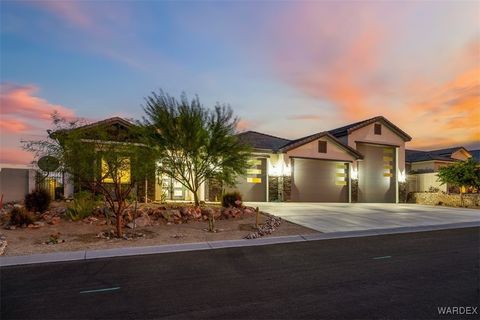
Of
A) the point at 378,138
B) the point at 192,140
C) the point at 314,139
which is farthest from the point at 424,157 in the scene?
the point at 192,140

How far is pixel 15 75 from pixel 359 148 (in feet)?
85.9

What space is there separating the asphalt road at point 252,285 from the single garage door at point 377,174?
69.3 ft

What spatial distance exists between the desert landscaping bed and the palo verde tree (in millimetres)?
1028

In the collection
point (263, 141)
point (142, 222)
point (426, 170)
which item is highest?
point (263, 141)

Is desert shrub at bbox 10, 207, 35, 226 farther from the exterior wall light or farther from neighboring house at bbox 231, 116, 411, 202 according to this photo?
the exterior wall light

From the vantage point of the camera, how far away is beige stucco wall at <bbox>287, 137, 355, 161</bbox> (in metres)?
25.7

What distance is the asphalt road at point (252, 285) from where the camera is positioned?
15.7 ft

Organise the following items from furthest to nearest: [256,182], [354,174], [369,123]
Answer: [369,123] → [354,174] → [256,182]

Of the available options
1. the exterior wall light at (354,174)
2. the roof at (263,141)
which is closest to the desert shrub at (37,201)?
the roof at (263,141)

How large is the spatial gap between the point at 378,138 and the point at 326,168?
22.8 ft

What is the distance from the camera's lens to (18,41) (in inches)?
516

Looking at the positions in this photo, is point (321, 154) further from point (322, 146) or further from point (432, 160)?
point (432, 160)

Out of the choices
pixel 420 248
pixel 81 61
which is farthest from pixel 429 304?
pixel 81 61

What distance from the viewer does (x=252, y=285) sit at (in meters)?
6.02
